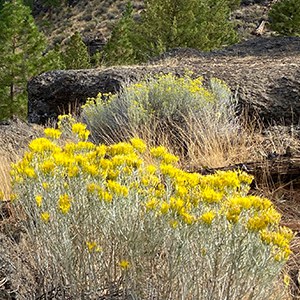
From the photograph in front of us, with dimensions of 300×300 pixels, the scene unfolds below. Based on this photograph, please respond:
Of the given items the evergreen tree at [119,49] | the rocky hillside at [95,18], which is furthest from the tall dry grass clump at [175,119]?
the rocky hillside at [95,18]

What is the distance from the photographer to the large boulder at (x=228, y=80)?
6516 mm

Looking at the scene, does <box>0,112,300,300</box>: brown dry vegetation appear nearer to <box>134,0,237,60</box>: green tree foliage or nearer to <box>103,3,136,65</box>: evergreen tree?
<box>134,0,237,60</box>: green tree foliage

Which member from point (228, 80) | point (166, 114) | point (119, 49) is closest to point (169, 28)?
point (119, 49)

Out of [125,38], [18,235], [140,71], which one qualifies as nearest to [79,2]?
[125,38]

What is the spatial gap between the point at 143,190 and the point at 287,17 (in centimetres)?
2284

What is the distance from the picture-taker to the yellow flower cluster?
177cm

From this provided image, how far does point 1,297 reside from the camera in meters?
2.20

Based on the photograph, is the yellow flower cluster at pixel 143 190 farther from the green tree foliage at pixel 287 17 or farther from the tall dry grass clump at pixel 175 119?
the green tree foliage at pixel 287 17

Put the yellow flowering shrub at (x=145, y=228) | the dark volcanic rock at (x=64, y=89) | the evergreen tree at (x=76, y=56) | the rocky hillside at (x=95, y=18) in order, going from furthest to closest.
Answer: the rocky hillside at (x=95, y=18), the evergreen tree at (x=76, y=56), the dark volcanic rock at (x=64, y=89), the yellow flowering shrub at (x=145, y=228)

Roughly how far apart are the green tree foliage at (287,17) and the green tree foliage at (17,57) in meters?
11.2

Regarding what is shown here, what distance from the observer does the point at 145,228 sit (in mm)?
1966

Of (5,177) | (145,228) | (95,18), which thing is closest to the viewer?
(145,228)

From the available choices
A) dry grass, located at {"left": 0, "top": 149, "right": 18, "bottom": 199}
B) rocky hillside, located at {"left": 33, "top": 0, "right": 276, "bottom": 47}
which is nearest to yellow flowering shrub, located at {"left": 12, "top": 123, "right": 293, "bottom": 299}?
dry grass, located at {"left": 0, "top": 149, "right": 18, "bottom": 199}

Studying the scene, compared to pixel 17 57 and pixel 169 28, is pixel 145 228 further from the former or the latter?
pixel 17 57
